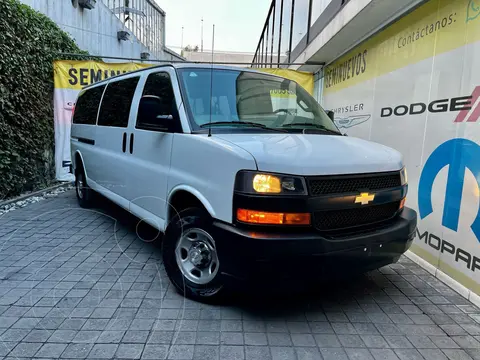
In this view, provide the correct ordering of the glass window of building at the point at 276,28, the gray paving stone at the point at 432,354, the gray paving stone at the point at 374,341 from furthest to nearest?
the glass window of building at the point at 276,28, the gray paving stone at the point at 374,341, the gray paving stone at the point at 432,354

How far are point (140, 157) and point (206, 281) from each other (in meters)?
1.68

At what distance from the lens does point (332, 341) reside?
8.45ft

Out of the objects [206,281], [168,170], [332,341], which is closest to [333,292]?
[332,341]

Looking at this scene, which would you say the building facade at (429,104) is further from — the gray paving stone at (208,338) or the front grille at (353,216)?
the gray paving stone at (208,338)

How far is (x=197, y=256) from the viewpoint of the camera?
118 inches

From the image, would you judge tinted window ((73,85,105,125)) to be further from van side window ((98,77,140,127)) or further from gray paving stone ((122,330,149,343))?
gray paving stone ((122,330,149,343))

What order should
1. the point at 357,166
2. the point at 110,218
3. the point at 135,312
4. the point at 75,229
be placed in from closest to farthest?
1. the point at 357,166
2. the point at 135,312
3. the point at 75,229
4. the point at 110,218

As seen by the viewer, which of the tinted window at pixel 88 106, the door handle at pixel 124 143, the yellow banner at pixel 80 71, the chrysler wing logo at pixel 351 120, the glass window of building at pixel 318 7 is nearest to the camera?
the door handle at pixel 124 143

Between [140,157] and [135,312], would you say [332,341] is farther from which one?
[140,157]

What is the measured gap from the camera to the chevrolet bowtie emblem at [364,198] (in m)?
2.68

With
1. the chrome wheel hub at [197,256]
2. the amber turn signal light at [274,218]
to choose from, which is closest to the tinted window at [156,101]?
the chrome wheel hub at [197,256]

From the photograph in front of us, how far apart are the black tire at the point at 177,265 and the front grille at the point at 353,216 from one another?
844mm

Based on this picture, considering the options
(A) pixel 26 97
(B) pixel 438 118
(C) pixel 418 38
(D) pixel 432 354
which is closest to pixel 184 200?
(D) pixel 432 354

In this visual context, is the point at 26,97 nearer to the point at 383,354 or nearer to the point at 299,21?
the point at 299,21
